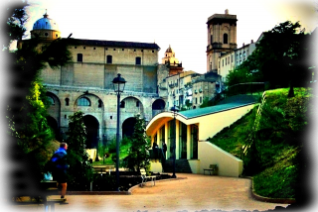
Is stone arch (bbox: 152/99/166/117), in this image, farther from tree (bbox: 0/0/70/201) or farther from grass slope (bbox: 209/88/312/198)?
tree (bbox: 0/0/70/201)

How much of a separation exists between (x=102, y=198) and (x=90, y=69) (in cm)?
4514

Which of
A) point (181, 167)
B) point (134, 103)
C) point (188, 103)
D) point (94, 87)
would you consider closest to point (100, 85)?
point (94, 87)

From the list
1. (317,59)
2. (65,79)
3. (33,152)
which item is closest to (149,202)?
(317,59)

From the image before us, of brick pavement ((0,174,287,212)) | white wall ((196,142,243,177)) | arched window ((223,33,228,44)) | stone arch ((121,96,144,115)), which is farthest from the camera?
arched window ((223,33,228,44))

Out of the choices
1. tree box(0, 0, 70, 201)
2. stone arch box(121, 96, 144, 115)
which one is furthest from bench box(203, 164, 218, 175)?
tree box(0, 0, 70, 201)

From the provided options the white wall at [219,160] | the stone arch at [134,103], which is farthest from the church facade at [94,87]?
the white wall at [219,160]

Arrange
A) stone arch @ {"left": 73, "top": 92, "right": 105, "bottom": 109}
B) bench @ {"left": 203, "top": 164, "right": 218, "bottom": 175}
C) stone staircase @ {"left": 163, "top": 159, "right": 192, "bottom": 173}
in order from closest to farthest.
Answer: bench @ {"left": 203, "top": 164, "right": 218, "bottom": 175} < stone staircase @ {"left": 163, "top": 159, "right": 192, "bottom": 173} < stone arch @ {"left": 73, "top": 92, "right": 105, "bottom": 109}

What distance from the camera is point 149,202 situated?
11.2 meters

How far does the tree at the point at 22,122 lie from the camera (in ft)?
12.6

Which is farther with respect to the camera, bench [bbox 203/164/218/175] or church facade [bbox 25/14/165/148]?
church facade [bbox 25/14/165/148]

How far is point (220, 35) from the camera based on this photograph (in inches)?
3231

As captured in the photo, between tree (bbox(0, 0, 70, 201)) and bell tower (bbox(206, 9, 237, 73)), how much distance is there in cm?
7787

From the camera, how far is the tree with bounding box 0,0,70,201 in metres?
3.83

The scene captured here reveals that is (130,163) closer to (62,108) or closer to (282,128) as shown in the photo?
(282,128)
